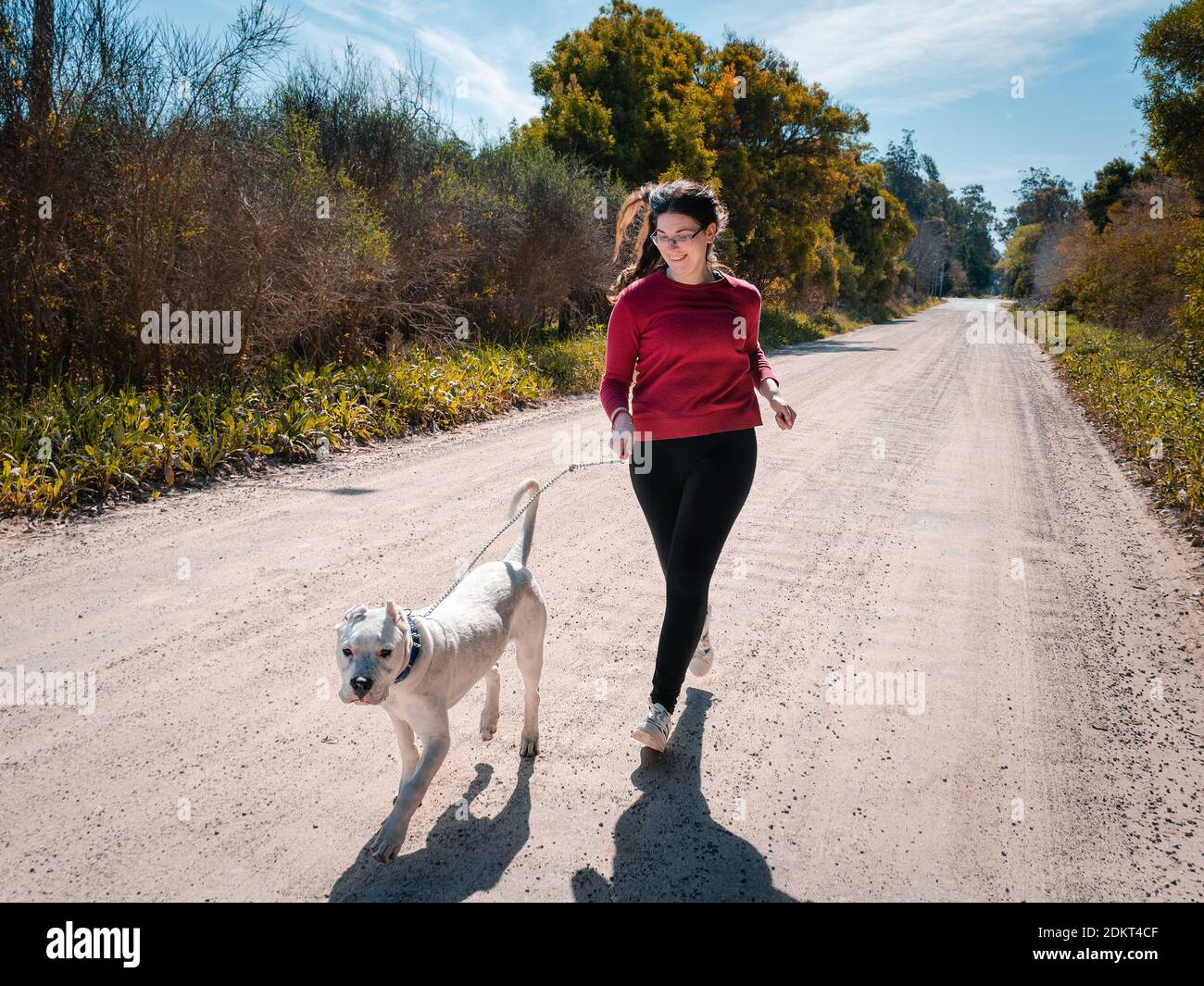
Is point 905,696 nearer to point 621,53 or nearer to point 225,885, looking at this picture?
point 225,885

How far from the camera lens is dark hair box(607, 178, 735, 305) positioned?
10.2ft

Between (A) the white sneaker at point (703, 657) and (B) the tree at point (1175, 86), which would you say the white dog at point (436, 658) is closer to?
(A) the white sneaker at point (703, 657)

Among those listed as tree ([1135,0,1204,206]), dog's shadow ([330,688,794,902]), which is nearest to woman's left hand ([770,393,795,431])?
dog's shadow ([330,688,794,902])

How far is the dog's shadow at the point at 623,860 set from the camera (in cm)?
251

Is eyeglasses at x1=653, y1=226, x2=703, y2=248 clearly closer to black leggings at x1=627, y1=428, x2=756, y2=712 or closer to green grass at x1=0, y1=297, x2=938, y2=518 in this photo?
black leggings at x1=627, y1=428, x2=756, y2=712

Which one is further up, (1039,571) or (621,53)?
(621,53)

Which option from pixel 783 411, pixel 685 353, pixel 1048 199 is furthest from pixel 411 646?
pixel 1048 199

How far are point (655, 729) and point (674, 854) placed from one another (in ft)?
1.66

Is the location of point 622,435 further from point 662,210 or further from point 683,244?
point 662,210

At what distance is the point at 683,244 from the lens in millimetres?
3119

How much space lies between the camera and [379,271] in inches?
456

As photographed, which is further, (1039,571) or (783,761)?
(1039,571)

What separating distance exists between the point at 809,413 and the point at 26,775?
10.7m
